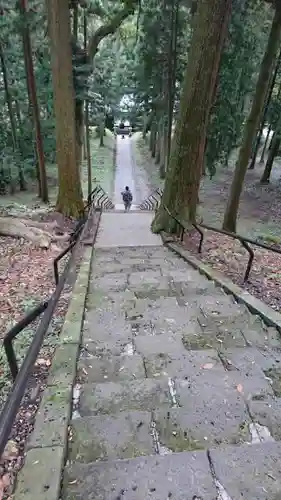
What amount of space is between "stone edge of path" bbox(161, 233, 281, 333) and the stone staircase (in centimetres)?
10

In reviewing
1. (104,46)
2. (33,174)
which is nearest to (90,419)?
(33,174)

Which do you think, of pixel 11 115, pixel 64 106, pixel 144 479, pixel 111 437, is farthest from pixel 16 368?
pixel 11 115

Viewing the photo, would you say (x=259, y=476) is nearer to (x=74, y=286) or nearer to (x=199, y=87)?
(x=74, y=286)

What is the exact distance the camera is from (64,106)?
9336mm

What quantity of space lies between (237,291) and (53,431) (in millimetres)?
3011

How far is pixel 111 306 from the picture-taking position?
162 inches

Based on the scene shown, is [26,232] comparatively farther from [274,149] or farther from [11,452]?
[274,149]

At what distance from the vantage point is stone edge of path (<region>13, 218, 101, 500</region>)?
182 cm

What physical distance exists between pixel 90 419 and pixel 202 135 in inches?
261

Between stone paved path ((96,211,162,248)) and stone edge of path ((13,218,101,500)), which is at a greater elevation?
stone edge of path ((13,218,101,500))

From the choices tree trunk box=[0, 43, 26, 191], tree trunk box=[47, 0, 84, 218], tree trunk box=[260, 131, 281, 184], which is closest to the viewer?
tree trunk box=[47, 0, 84, 218]

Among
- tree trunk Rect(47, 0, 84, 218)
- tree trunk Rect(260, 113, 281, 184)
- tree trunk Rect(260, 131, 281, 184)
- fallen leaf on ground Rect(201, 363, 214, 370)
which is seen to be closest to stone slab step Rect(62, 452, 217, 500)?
fallen leaf on ground Rect(201, 363, 214, 370)

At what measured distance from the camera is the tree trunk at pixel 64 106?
28.7ft

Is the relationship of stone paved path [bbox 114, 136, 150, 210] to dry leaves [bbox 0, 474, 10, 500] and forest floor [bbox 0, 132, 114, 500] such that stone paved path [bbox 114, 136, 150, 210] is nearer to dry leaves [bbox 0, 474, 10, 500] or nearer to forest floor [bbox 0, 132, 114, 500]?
forest floor [bbox 0, 132, 114, 500]
